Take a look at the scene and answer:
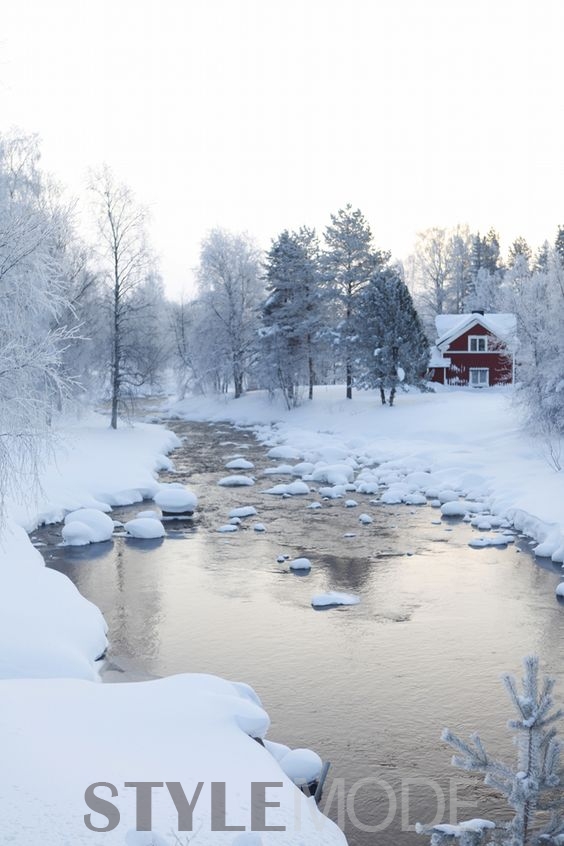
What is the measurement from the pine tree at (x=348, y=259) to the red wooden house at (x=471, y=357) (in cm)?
995

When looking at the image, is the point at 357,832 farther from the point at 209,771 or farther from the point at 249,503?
the point at 249,503

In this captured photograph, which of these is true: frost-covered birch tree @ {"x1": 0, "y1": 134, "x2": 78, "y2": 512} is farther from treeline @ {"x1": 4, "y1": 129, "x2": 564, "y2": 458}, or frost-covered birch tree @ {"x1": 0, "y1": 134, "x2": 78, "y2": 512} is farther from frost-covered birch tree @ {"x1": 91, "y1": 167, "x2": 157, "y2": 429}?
frost-covered birch tree @ {"x1": 91, "y1": 167, "x2": 157, "y2": 429}

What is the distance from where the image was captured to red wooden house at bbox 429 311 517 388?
48750mm

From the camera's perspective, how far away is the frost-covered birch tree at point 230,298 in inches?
1870

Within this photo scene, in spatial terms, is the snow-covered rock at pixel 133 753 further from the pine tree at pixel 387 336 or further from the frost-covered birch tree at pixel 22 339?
the pine tree at pixel 387 336

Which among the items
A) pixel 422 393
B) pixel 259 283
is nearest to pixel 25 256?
pixel 422 393

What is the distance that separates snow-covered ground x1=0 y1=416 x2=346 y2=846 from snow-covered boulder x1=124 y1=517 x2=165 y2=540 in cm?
608

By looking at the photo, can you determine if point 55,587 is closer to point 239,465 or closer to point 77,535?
point 77,535

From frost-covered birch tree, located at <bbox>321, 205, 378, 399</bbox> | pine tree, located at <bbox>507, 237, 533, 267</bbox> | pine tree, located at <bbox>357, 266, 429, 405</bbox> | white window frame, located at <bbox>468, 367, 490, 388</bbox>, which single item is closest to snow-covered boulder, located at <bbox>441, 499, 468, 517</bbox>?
pine tree, located at <bbox>357, 266, 429, 405</bbox>

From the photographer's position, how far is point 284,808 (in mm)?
6551

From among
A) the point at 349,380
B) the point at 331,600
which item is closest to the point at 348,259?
the point at 349,380

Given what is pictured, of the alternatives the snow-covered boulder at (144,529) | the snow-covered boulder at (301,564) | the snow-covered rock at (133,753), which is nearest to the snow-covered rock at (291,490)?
the snow-covered boulder at (144,529)

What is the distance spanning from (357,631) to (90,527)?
319 inches

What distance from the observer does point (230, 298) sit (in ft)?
156
